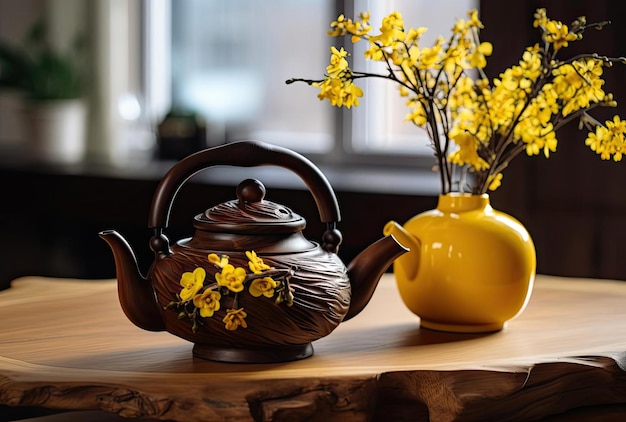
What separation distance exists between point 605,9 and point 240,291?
53.4 inches

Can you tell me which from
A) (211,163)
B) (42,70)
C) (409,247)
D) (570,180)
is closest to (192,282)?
(211,163)

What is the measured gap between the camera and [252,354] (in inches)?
42.9

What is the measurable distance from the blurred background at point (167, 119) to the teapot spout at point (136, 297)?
128cm

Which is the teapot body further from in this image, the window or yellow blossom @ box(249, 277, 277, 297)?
the window

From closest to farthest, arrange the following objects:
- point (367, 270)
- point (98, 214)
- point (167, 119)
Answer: point (367, 270) → point (98, 214) → point (167, 119)

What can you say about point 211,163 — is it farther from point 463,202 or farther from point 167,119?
point 167,119

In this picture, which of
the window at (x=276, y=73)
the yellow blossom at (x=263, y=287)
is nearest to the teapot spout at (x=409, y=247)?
the yellow blossom at (x=263, y=287)

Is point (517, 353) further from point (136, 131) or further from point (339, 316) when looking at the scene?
point (136, 131)

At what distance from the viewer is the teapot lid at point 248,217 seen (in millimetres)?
1081

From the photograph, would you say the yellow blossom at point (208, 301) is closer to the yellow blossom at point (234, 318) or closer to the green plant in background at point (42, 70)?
the yellow blossom at point (234, 318)

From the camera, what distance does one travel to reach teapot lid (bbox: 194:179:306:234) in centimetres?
108

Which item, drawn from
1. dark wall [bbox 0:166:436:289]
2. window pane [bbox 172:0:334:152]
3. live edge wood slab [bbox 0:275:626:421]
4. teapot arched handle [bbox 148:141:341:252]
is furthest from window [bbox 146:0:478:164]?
teapot arched handle [bbox 148:141:341:252]

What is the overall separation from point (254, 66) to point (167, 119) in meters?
0.34

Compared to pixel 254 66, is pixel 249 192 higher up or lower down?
lower down
